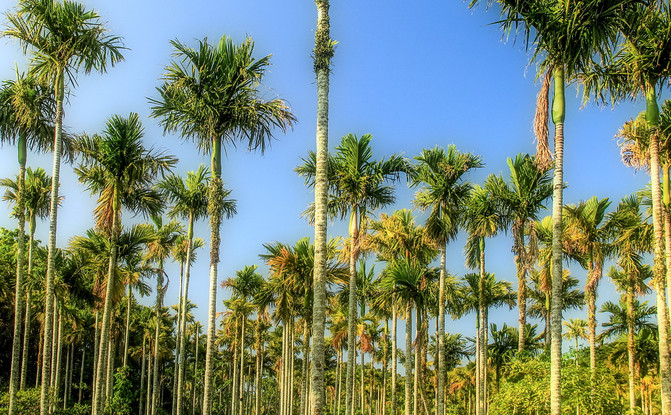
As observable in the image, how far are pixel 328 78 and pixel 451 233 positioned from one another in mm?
16283

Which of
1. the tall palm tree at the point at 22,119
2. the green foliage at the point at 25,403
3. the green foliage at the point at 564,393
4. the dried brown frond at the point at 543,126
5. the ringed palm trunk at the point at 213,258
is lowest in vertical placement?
the green foliage at the point at 25,403

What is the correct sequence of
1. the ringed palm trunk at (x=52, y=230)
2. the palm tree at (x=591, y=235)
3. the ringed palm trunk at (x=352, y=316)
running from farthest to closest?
the palm tree at (x=591, y=235), the ringed palm trunk at (x=352, y=316), the ringed palm trunk at (x=52, y=230)

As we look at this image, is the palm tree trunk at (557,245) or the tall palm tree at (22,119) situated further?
the tall palm tree at (22,119)

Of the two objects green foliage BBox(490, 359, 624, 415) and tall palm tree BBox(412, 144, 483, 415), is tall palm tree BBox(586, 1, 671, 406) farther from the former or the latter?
tall palm tree BBox(412, 144, 483, 415)

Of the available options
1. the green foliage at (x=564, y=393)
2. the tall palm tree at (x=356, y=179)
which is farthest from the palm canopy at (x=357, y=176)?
the green foliage at (x=564, y=393)

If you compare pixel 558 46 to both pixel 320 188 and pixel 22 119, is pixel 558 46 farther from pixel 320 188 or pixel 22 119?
pixel 22 119

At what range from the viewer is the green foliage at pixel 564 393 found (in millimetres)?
21188

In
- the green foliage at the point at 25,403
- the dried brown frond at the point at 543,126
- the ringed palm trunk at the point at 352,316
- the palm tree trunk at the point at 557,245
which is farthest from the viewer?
the green foliage at the point at 25,403

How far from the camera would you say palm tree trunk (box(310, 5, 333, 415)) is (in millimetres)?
13250

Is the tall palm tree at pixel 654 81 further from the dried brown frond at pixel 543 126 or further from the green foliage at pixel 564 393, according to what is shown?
the green foliage at pixel 564 393

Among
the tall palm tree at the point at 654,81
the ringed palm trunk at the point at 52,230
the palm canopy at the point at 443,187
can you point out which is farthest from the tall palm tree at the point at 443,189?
the ringed palm trunk at the point at 52,230

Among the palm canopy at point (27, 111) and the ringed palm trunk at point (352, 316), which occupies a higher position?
the palm canopy at point (27, 111)

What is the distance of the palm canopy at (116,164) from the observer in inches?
930

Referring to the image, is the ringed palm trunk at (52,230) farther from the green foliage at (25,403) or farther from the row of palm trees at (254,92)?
the green foliage at (25,403)
